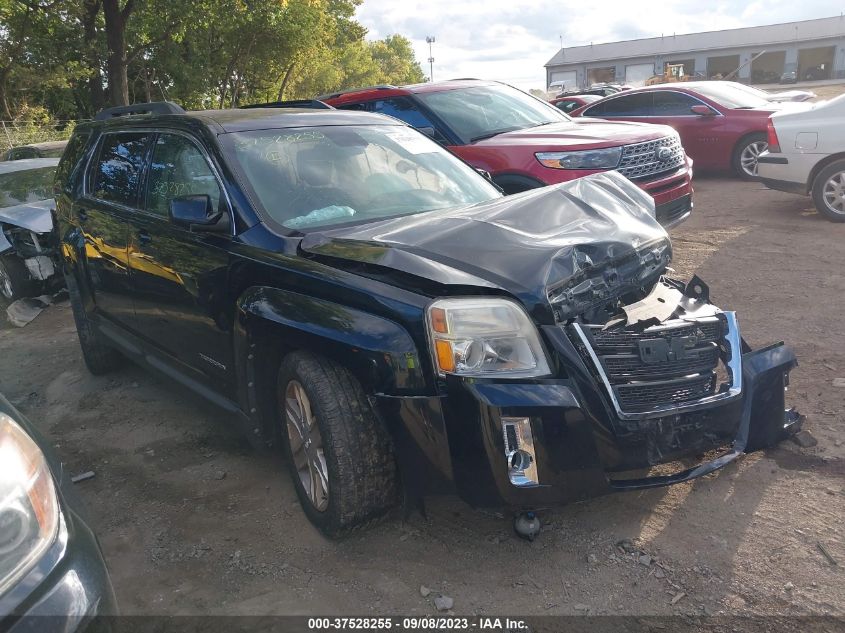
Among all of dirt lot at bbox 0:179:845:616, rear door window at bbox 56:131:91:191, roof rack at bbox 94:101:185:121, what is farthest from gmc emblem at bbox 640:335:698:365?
rear door window at bbox 56:131:91:191

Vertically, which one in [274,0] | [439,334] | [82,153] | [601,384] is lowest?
[601,384]

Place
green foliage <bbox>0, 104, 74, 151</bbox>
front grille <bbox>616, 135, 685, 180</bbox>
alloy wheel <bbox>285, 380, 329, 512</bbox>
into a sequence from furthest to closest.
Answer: green foliage <bbox>0, 104, 74, 151</bbox>
front grille <bbox>616, 135, 685, 180</bbox>
alloy wheel <bbox>285, 380, 329, 512</bbox>

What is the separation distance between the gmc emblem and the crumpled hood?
6.27 m

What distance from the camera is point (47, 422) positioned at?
15.4 ft

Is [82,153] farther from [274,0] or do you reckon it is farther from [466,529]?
[274,0]

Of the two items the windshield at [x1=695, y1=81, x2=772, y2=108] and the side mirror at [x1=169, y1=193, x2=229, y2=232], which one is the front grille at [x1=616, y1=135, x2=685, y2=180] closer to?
the side mirror at [x1=169, y1=193, x2=229, y2=232]

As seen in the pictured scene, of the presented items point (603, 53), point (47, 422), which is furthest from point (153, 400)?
point (603, 53)

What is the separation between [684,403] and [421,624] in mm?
1267

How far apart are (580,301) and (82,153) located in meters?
3.86

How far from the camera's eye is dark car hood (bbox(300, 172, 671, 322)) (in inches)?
104

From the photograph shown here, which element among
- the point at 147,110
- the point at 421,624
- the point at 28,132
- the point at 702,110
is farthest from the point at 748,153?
the point at 28,132

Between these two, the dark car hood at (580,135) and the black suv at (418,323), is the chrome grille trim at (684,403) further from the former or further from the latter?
the dark car hood at (580,135)

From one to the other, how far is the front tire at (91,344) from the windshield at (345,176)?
2198mm

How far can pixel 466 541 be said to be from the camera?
3.00 m
